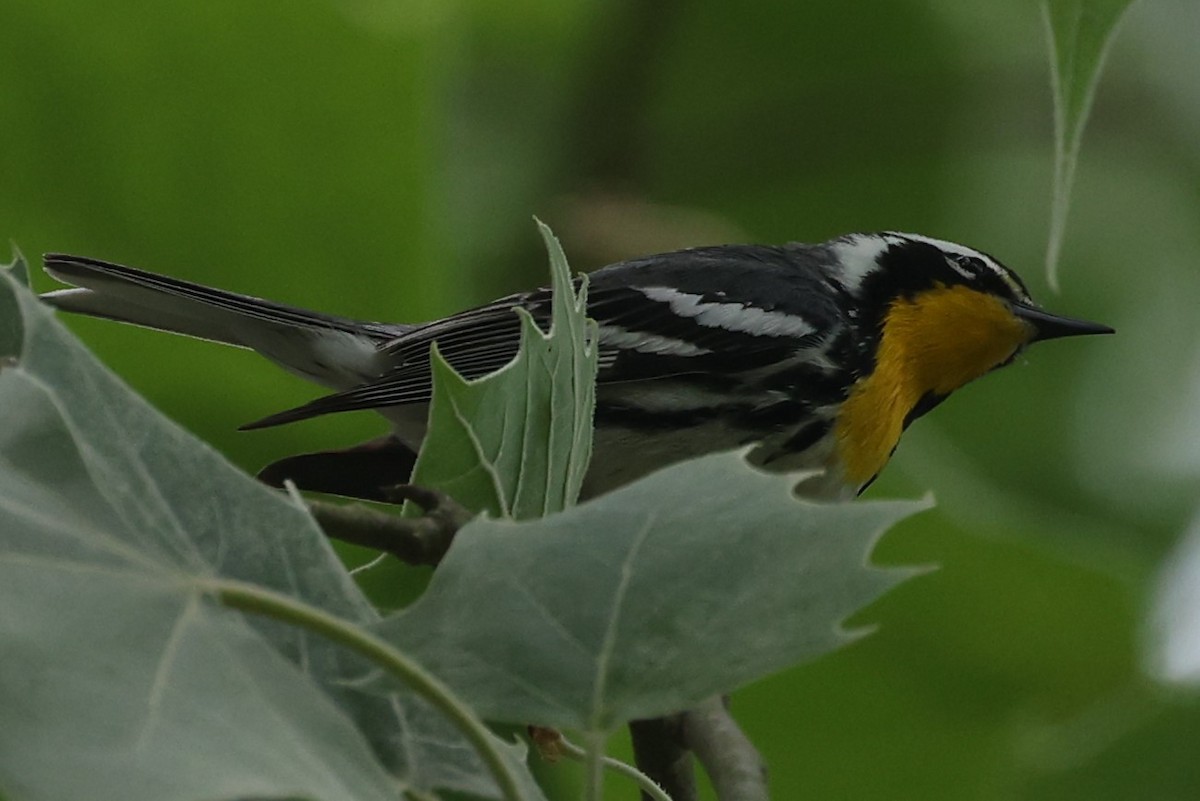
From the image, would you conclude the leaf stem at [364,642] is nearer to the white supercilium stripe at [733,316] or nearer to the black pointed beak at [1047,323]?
the white supercilium stripe at [733,316]

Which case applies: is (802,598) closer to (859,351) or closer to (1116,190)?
(859,351)

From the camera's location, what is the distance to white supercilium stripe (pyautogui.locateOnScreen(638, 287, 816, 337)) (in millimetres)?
1917

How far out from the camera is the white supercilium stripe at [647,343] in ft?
6.15

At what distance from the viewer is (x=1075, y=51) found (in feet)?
2.81

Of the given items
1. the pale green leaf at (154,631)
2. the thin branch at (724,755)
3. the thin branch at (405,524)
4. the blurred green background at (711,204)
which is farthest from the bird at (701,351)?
the pale green leaf at (154,631)

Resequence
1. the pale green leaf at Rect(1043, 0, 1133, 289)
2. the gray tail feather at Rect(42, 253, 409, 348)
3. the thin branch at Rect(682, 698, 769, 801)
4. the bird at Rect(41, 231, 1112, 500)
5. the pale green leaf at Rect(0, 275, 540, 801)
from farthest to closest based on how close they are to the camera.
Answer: the bird at Rect(41, 231, 1112, 500) < the gray tail feather at Rect(42, 253, 409, 348) < the thin branch at Rect(682, 698, 769, 801) < the pale green leaf at Rect(1043, 0, 1133, 289) < the pale green leaf at Rect(0, 275, 540, 801)

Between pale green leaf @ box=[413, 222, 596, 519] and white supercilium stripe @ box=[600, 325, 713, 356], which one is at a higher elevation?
pale green leaf @ box=[413, 222, 596, 519]

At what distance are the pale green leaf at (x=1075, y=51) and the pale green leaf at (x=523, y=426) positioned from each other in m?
0.27

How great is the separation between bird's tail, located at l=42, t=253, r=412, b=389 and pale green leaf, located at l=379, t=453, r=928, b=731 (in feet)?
2.84

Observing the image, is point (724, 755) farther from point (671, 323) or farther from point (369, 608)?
point (671, 323)

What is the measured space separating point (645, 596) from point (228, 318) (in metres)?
1.11

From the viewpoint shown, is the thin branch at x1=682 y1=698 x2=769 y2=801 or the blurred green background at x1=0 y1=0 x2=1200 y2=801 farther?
the blurred green background at x1=0 y1=0 x2=1200 y2=801

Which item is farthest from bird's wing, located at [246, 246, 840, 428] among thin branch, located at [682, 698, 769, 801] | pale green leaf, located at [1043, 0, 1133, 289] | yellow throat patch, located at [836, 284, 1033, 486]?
pale green leaf, located at [1043, 0, 1133, 289]

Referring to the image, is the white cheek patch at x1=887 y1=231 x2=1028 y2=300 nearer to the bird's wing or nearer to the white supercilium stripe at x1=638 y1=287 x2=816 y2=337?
the bird's wing
